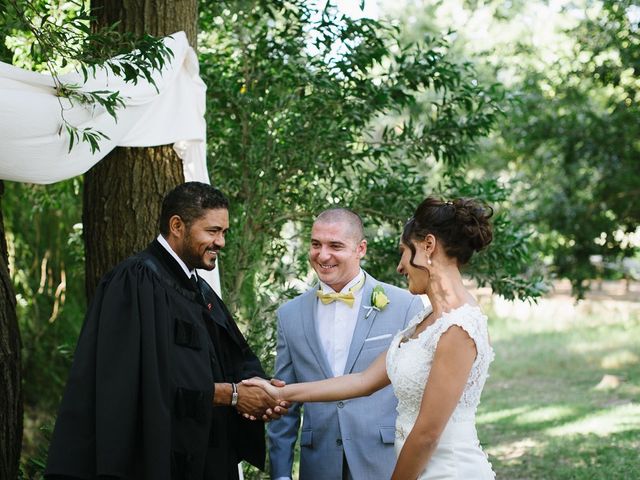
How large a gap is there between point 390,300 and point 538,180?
13.6 metres

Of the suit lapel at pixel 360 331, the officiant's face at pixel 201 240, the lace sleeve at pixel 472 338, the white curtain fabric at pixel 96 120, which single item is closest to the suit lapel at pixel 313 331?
the suit lapel at pixel 360 331

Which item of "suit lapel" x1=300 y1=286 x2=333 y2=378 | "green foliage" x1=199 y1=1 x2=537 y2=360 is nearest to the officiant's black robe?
"suit lapel" x1=300 y1=286 x2=333 y2=378

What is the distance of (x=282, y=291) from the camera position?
6547 millimetres

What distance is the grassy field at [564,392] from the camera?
30.7ft

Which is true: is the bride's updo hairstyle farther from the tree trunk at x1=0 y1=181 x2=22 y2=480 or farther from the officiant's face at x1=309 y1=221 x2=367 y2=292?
the tree trunk at x1=0 y1=181 x2=22 y2=480

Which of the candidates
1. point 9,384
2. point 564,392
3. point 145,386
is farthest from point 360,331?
point 564,392

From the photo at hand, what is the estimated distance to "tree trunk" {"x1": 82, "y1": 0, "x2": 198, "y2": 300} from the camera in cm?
552

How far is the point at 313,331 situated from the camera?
14.8 feet

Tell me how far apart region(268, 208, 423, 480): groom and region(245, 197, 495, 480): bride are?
55cm

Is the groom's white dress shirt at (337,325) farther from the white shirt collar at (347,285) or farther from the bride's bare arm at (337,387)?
the bride's bare arm at (337,387)

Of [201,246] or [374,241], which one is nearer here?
[201,246]

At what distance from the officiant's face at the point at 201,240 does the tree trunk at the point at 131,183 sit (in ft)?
4.02

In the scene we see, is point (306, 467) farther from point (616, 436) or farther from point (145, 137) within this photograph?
point (616, 436)

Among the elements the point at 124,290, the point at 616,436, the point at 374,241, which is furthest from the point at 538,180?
the point at 124,290
